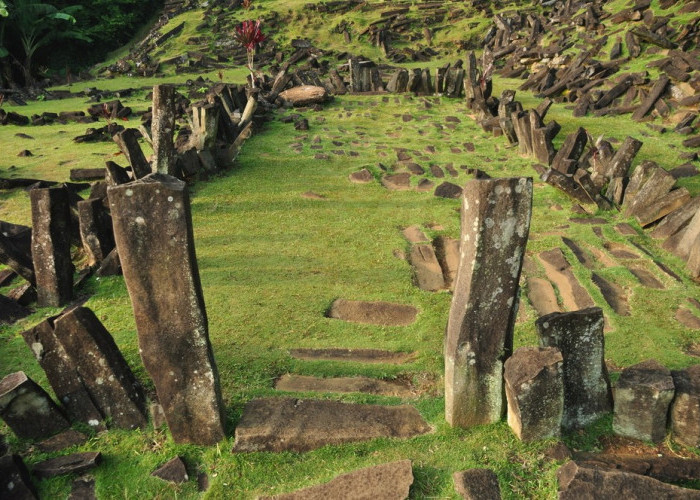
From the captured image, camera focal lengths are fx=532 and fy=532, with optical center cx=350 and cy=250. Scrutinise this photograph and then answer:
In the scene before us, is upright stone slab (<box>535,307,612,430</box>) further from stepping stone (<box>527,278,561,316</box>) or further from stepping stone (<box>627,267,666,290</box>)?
stepping stone (<box>627,267,666,290</box>)

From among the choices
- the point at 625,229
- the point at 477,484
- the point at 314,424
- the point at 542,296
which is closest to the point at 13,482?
the point at 314,424

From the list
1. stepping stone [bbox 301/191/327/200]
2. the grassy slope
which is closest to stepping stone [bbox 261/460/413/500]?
the grassy slope

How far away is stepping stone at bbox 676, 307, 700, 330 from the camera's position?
18.1ft

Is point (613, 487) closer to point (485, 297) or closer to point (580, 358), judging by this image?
point (580, 358)

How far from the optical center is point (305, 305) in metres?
6.06

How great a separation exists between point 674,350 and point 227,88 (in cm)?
1150

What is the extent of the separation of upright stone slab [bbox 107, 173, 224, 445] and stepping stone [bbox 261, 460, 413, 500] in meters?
0.87

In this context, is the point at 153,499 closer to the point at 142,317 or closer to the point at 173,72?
the point at 142,317

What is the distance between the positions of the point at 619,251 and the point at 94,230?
695 cm

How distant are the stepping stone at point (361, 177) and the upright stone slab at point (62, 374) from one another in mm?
6505

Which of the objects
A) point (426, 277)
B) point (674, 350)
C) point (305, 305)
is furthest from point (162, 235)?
point (674, 350)

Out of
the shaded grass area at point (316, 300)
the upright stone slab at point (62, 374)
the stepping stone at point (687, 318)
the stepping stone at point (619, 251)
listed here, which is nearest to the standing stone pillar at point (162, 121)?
the shaded grass area at point (316, 300)

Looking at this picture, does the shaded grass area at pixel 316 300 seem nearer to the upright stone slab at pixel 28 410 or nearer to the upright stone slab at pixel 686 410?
the upright stone slab at pixel 28 410

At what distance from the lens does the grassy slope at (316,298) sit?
381 centimetres
